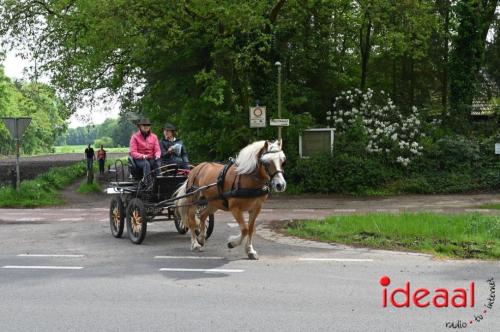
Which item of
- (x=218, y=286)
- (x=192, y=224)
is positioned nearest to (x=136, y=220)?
(x=192, y=224)

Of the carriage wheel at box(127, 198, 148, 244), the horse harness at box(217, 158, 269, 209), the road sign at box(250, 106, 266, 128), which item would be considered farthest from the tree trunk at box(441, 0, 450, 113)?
the horse harness at box(217, 158, 269, 209)

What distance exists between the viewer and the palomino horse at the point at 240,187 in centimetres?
927

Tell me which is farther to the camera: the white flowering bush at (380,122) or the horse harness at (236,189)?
the white flowering bush at (380,122)

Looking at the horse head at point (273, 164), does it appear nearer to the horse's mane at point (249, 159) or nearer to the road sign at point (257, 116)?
the horse's mane at point (249, 159)

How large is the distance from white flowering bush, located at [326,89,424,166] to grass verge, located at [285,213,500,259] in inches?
400

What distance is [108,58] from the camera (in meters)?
25.8

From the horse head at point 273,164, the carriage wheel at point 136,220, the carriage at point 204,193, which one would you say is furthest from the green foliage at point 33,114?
the horse head at point 273,164

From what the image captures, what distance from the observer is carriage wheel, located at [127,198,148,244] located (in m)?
11.4

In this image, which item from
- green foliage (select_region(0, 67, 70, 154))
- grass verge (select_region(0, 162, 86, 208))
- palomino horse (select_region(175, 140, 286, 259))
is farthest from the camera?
green foliage (select_region(0, 67, 70, 154))

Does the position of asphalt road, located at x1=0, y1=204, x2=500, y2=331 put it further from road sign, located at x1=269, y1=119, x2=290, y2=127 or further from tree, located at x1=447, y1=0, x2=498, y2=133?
tree, located at x1=447, y1=0, x2=498, y2=133

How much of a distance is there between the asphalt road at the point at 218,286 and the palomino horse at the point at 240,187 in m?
0.55

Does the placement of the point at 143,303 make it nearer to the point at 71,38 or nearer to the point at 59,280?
the point at 59,280

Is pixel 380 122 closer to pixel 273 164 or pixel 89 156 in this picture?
pixel 273 164

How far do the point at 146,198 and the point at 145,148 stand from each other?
101 cm
